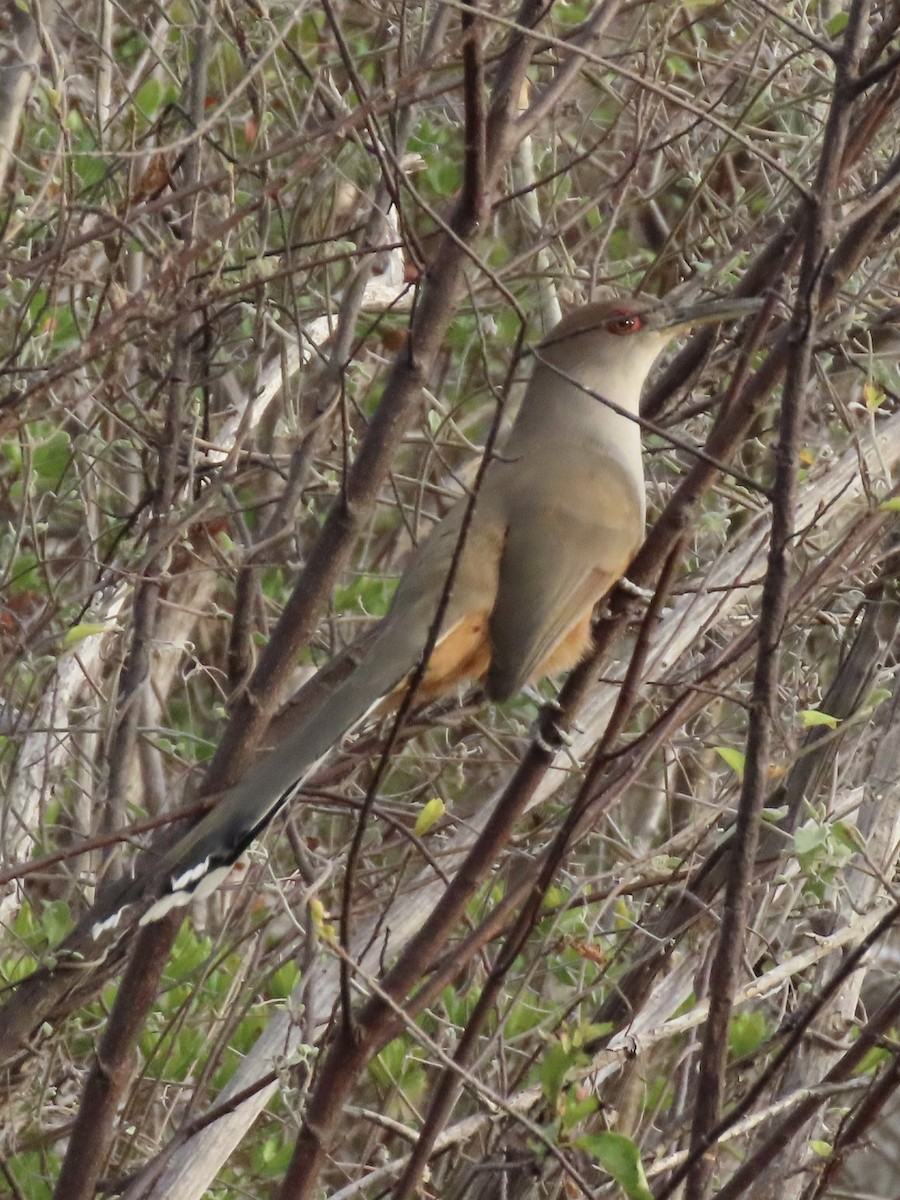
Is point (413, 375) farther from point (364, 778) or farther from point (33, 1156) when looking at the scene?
point (33, 1156)

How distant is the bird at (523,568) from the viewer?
2.94m

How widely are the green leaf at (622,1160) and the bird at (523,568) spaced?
0.79 m

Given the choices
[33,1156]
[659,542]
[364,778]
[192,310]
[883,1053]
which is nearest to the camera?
[659,542]

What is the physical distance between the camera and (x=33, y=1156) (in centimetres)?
457

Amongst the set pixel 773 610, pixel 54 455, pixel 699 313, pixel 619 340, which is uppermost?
pixel 699 313

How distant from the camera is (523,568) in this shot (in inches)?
145

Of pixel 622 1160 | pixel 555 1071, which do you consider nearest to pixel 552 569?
pixel 555 1071

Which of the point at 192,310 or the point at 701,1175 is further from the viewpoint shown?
the point at 192,310

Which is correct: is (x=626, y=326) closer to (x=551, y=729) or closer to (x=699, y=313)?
(x=699, y=313)

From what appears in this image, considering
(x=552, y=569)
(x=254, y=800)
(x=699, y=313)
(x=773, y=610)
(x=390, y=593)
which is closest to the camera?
(x=773, y=610)

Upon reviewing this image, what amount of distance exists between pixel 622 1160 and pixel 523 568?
5.22ft

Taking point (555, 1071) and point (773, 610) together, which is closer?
point (773, 610)

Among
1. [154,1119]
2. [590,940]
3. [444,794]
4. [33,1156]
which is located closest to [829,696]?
[590,940]

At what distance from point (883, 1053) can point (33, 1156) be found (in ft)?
8.51
